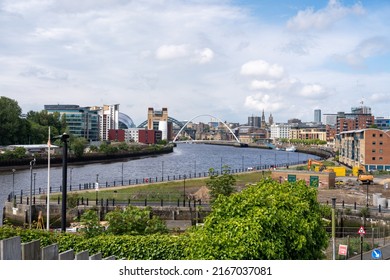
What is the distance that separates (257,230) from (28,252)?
16.4ft

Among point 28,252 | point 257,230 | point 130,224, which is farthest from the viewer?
point 130,224

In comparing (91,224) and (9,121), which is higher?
(9,121)

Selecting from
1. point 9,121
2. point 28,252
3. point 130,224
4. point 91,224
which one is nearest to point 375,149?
point 130,224

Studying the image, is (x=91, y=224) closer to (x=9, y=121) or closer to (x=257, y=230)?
(x=257, y=230)

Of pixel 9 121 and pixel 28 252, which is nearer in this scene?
pixel 28 252

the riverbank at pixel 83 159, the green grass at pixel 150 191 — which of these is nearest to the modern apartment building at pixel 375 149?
the green grass at pixel 150 191

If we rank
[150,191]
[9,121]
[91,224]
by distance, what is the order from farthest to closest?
[9,121], [150,191], [91,224]

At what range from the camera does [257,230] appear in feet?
36.6

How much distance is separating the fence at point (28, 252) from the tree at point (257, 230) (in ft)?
9.50

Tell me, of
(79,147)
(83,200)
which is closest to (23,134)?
(79,147)

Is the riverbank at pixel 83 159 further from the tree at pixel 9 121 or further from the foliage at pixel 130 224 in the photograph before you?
the foliage at pixel 130 224

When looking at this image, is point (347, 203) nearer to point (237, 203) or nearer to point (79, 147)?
point (237, 203)

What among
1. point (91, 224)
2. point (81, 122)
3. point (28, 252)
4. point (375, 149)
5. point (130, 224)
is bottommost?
point (130, 224)

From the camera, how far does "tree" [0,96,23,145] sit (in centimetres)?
11806
